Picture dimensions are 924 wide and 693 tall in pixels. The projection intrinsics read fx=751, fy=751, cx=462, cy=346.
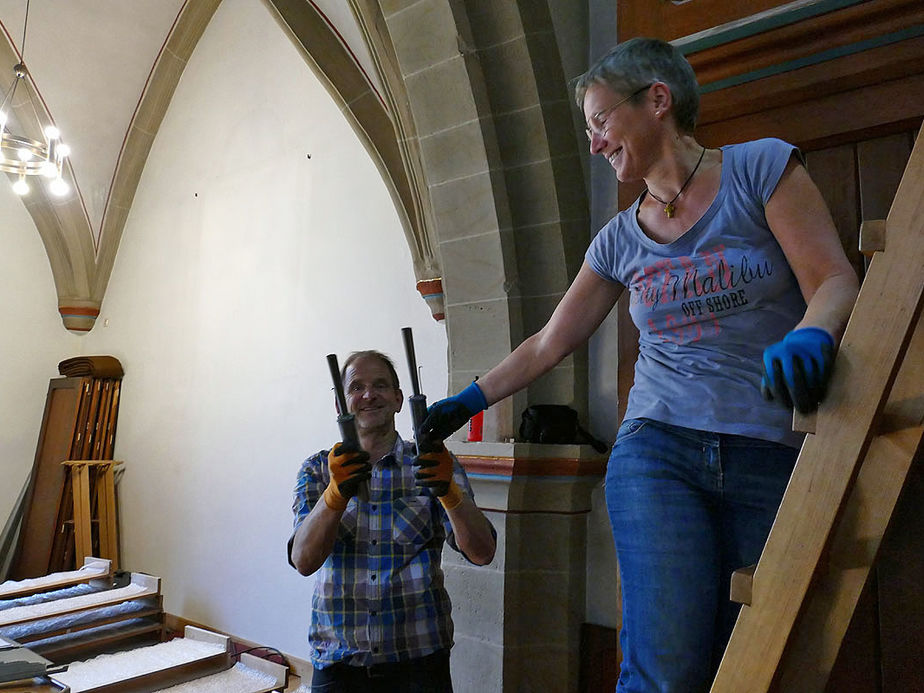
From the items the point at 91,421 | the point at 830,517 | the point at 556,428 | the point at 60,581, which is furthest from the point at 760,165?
the point at 91,421

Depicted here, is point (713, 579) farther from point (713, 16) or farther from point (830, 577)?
point (713, 16)

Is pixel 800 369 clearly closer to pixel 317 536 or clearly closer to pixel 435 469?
pixel 435 469

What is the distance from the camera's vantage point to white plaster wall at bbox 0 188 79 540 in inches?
310

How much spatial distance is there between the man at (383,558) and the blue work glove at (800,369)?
38.4 inches

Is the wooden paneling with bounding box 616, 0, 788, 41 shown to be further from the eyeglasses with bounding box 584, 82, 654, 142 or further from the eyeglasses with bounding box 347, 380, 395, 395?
the eyeglasses with bounding box 347, 380, 395, 395

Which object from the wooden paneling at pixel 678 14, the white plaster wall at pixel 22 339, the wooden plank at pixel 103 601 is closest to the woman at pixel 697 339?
the wooden paneling at pixel 678 14

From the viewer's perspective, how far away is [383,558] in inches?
80.0

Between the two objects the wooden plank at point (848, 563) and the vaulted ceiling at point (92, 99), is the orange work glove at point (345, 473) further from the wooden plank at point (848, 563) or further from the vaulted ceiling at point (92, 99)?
the vaulted ceiling at point (92, 99)

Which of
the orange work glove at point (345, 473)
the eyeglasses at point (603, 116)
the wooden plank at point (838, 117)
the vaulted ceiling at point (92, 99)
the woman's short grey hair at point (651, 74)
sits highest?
the vaulted ceiling at point (92, 99)

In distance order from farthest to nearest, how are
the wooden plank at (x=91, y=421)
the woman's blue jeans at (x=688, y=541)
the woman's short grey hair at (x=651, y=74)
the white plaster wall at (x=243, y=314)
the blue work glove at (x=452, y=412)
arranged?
the wooden plank at (x=91, y=421) < the white plaster wall at (x=243, y=314) < the blue work glove at (x=452, y=412) < the woman's short grey hair at (x=651, y=74) < the woman's blue jeans at (x=688, y=541)


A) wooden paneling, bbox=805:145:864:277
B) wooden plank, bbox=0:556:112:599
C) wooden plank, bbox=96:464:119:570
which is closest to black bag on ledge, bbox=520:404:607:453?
wooden paneling, bbox=805:145:864:277

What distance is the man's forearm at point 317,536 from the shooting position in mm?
1955

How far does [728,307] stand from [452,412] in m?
0.69

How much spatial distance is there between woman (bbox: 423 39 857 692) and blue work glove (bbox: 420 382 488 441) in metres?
0.41
